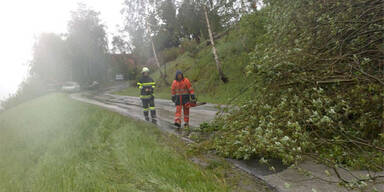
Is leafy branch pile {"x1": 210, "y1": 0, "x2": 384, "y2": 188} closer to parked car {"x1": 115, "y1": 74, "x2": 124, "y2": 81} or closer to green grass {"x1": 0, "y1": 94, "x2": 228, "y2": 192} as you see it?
green grass {"x1": 0, "y1": 94, "x2": 228, "y2": 192}

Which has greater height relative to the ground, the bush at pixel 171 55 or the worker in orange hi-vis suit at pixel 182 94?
the bush at pixel 171 55

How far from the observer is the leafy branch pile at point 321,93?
114 inches

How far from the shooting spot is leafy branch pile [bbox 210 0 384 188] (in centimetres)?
291

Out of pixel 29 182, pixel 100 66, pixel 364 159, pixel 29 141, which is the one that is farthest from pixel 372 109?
pixel 100 66

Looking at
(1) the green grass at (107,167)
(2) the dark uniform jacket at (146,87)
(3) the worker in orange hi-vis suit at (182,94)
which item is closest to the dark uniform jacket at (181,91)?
(3) the worker in orange hi-vis suit at (182,94)

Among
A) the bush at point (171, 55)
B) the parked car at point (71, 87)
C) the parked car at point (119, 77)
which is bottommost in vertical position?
the parked car at point (71, 87)

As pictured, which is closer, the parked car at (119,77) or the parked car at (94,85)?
the parked car at (94,85)

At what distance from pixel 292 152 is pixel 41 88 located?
39.3 m

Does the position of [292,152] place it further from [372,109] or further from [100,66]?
[100,66]

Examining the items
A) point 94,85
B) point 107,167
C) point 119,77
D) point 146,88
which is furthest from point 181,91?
point 119,77

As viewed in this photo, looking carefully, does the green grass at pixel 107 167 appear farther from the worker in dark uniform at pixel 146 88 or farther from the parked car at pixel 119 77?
the parked car at pixel 119 77

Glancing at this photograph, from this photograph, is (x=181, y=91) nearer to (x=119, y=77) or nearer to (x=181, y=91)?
(x=181, y=91)

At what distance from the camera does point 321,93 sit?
3.37 m

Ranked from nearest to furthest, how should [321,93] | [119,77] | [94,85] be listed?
[321,93] → [94,85] → [119,77]
